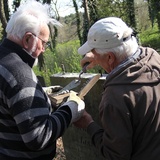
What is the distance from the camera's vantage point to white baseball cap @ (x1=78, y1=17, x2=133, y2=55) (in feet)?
6.61

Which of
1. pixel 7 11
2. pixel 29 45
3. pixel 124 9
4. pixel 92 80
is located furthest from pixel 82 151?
pixel 7 11

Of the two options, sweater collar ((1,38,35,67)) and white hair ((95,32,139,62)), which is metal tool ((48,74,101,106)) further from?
white hair ((95,32,139,62))

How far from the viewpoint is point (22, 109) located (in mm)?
2004

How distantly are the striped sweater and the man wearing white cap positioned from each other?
38cm

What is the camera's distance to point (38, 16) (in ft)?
7.38

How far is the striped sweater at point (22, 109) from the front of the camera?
201cm

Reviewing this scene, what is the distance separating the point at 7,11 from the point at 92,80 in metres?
21.3

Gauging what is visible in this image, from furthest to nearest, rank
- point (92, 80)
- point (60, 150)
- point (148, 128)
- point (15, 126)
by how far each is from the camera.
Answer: point (60, 150) < point (92, 80) < point (15, 126) < point (148, 128)

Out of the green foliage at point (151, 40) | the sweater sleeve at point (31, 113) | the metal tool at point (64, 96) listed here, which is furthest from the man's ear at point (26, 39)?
the green foliage at point (151, 40)

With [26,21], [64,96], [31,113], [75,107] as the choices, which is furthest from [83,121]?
[26,21]

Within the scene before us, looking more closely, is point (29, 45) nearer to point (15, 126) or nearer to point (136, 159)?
point (15, 126)

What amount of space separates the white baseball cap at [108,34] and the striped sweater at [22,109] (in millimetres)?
496

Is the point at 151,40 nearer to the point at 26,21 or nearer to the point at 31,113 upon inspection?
the point at 26,21

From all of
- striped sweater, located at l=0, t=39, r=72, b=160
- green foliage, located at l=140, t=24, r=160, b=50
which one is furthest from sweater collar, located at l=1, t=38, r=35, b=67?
green foliage, located at l=140, t=24, r=160, b=50
